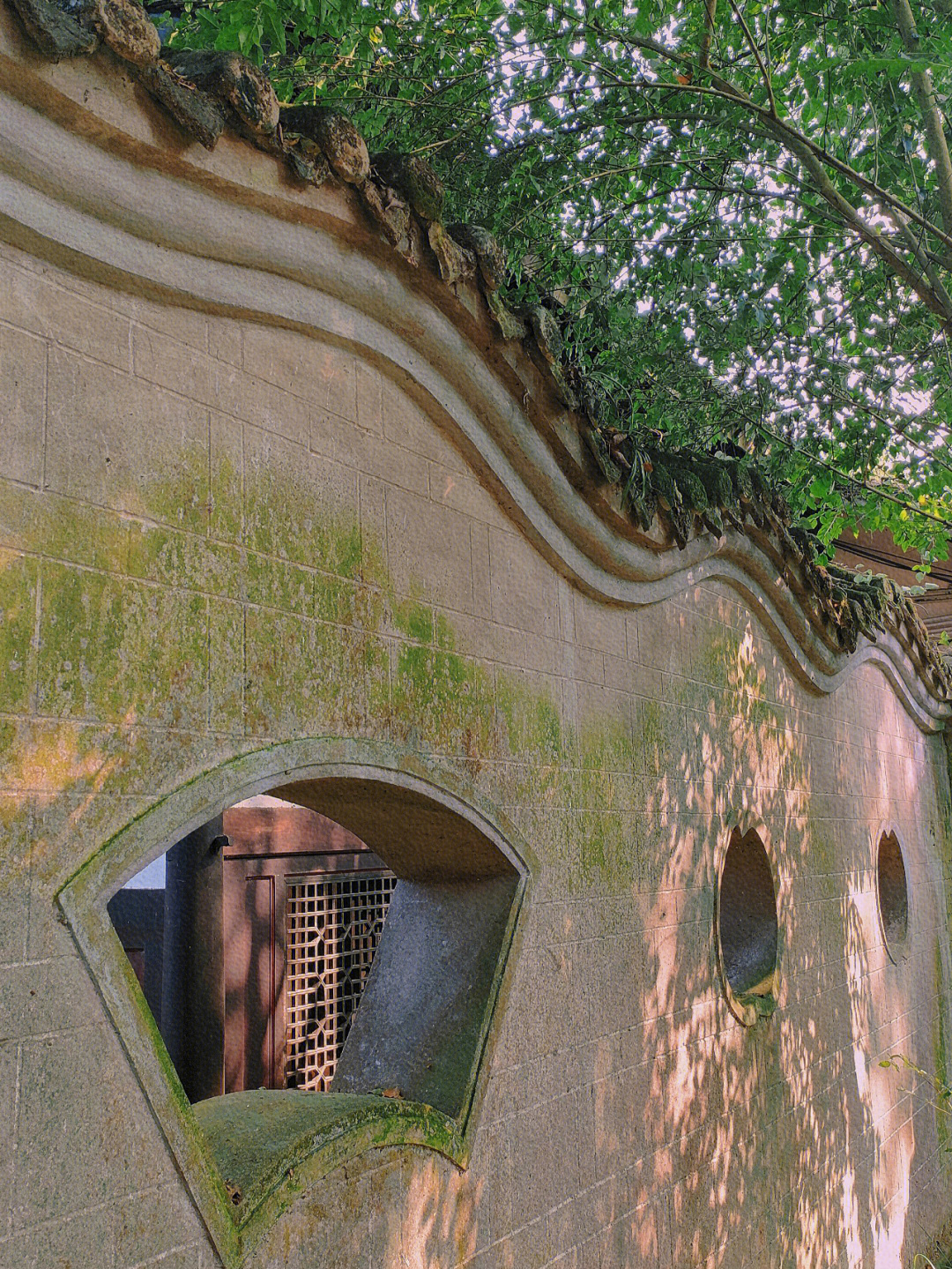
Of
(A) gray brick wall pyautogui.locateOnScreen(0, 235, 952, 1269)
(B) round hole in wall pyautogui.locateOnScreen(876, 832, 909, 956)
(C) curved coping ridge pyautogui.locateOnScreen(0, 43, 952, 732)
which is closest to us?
(A) gray brick wall pyautogui.locateOnScreen(0, 235, 952, 1269)

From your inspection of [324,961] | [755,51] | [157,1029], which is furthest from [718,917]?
[755,51]

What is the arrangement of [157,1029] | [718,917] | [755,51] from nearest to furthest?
1. [157,1029]
2. [755,51]
3. [718,917]

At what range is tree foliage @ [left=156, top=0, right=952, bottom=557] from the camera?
3.68 meters

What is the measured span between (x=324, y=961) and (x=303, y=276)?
3462mm

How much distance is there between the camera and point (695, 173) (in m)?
4.29

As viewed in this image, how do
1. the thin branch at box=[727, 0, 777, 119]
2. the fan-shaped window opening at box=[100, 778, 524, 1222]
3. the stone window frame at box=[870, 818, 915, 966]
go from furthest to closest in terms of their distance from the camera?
the stone window frame at box=[870, 818, 915, 966], the thin branch at box=[727, 0, 777, 119], the fan-shaped window opening at box=[100, 778, 524, 1222]

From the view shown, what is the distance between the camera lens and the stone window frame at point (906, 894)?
21.5 feet

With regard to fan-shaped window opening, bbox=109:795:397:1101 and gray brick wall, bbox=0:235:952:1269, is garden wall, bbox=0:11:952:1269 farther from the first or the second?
fan-shaped window opening, bbox=109:795:397:1101

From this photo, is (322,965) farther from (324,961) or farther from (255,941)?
(255,941)

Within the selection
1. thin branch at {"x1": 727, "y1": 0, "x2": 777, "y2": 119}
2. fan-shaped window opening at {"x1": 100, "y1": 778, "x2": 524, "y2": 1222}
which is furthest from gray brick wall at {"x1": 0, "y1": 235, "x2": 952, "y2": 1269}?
thin branch at {"x1": 727, "y1": 0, "x2": 777, "y2": 119}

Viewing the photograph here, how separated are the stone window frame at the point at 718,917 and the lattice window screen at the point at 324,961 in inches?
60.1

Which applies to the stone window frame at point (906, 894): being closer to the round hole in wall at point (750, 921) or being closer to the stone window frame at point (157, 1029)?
the round hole in wall at point (750, 921)

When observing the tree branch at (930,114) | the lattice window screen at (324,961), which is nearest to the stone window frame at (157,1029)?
the lattice window screen at (324,961)

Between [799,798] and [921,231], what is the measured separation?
8.78ft
